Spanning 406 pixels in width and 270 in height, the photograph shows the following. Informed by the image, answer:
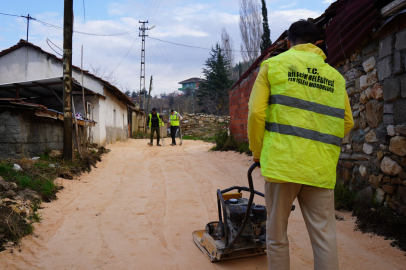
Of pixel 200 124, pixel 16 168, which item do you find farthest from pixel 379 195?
pixel 200 124

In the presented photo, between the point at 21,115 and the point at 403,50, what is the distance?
8.14m

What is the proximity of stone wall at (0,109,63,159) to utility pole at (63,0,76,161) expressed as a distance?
839mm

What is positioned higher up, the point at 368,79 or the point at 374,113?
the point at 368,79

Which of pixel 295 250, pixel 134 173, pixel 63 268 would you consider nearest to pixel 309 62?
pixel 295 250

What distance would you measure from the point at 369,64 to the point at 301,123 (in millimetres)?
3206

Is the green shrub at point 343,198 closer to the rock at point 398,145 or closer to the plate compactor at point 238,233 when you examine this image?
the rock at point 398,145

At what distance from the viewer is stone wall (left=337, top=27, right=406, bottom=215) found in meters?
3.88

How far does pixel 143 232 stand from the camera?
4043 millimetres

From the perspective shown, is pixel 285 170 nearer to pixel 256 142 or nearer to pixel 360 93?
pixel 256 142

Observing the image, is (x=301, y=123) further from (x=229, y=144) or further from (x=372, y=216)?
(x=229, y=144)

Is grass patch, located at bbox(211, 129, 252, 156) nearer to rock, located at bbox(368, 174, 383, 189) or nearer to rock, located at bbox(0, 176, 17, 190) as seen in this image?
rock, located at bbox(368, 174, 383, 189)

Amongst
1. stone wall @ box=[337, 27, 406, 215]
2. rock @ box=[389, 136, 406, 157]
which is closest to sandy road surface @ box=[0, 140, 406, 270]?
stone wall @ box=[337, 27, 406, 215]

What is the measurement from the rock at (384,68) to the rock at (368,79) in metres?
0.13

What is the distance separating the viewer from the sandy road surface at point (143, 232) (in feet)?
10.5
